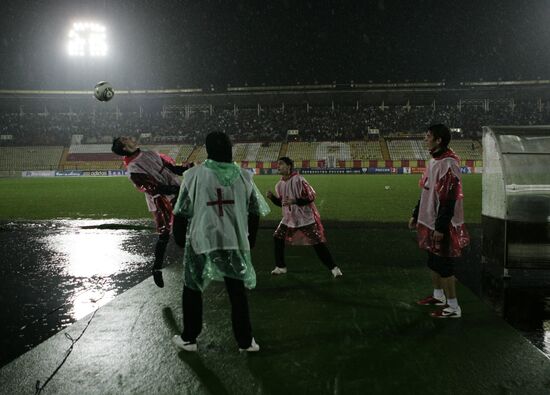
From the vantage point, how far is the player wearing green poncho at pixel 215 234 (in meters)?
3.83

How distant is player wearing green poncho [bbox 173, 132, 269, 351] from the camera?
3834 millimetres

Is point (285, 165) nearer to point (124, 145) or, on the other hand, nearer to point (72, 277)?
point (124, 145)

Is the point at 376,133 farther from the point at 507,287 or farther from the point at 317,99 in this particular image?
the point at 507,287

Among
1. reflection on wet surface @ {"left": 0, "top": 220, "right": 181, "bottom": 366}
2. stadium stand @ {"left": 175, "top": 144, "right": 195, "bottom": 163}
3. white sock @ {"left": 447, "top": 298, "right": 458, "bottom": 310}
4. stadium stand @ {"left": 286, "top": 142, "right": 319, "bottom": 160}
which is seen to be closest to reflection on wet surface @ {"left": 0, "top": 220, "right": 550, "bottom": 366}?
reflection on wet surface @ {"left": 0, "top": 220, "right": 181, "bottom": 366}

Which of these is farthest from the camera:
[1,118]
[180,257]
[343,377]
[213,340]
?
[1,118]

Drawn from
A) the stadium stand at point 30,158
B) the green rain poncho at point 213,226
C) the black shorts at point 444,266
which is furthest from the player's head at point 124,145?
the stadium stand at point 30,158

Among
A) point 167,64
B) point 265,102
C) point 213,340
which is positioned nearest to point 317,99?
point 265,102

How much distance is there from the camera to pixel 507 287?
20.0 ft

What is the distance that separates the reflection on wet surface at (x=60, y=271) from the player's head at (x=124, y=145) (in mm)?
1785

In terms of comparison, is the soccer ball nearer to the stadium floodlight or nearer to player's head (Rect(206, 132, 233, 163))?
player's head (Rect(206, 132, 233, 163))

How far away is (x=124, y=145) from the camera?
20.5 ft

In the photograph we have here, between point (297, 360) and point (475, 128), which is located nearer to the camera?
point (297, 360)

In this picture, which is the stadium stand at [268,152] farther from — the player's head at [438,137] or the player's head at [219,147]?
the player's head at [219,147]

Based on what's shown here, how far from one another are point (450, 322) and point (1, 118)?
62.5 metres
